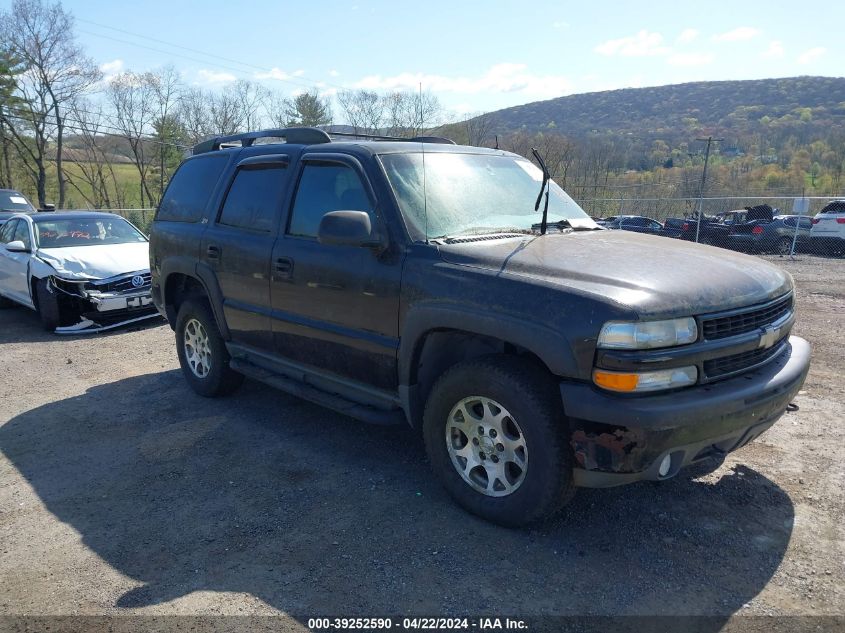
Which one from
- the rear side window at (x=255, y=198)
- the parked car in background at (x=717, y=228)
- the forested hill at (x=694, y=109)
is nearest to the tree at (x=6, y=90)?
the parked car in background at (x=717, y=228)

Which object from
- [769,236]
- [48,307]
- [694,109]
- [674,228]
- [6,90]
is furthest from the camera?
[694,109]

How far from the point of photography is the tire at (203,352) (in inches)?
209

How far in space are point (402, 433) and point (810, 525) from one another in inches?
103

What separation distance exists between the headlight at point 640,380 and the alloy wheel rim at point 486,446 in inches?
20.8

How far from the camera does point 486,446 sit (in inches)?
130

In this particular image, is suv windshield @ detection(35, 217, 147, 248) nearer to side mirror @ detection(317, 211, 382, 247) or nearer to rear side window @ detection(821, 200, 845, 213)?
Result: side mirror @ detection(317, 211, 382, 247)

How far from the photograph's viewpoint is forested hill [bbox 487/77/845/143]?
99438mm

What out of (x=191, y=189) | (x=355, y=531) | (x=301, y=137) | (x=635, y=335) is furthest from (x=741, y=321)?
(x=191, y=189)

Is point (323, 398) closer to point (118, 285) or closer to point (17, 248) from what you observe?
point (118, 285)

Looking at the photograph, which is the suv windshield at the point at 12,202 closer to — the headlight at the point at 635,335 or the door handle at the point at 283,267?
the door handle at the point at 283,267

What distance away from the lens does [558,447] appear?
294 centimetres

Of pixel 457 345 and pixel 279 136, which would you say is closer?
pixel 457 345

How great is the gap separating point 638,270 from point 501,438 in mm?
1079

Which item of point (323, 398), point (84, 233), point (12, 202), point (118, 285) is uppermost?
point (84, 233)
